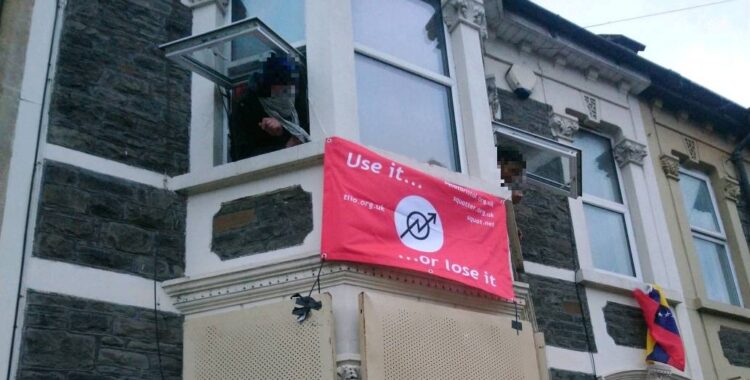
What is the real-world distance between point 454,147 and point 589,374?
269 cm

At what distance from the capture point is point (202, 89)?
725 centimetres

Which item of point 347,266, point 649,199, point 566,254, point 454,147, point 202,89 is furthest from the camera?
point 649,199

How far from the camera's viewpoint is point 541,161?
8.87 metres

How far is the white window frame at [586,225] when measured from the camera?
372 inches

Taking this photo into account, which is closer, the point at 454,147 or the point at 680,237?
the point at 454,147

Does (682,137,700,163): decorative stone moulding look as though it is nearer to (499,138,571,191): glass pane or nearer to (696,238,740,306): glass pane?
(696,238,740,306): glass pane

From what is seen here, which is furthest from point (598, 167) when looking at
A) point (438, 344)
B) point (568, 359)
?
point (438, 344)

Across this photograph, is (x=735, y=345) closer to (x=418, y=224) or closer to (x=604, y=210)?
(x=604, y=210)

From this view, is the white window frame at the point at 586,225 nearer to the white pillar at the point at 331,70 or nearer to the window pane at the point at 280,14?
the white pillar at the point at 331,70

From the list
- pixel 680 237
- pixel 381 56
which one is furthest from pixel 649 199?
pixel 381 56

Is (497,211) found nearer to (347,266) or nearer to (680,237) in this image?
(347,266)

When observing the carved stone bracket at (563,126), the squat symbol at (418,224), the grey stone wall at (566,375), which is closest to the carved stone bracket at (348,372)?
the squat symbol at (418,224)

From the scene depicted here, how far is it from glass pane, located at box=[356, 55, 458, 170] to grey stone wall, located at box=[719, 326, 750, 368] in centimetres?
462

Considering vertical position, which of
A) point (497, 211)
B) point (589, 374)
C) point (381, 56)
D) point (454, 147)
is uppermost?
point (381, 56)
